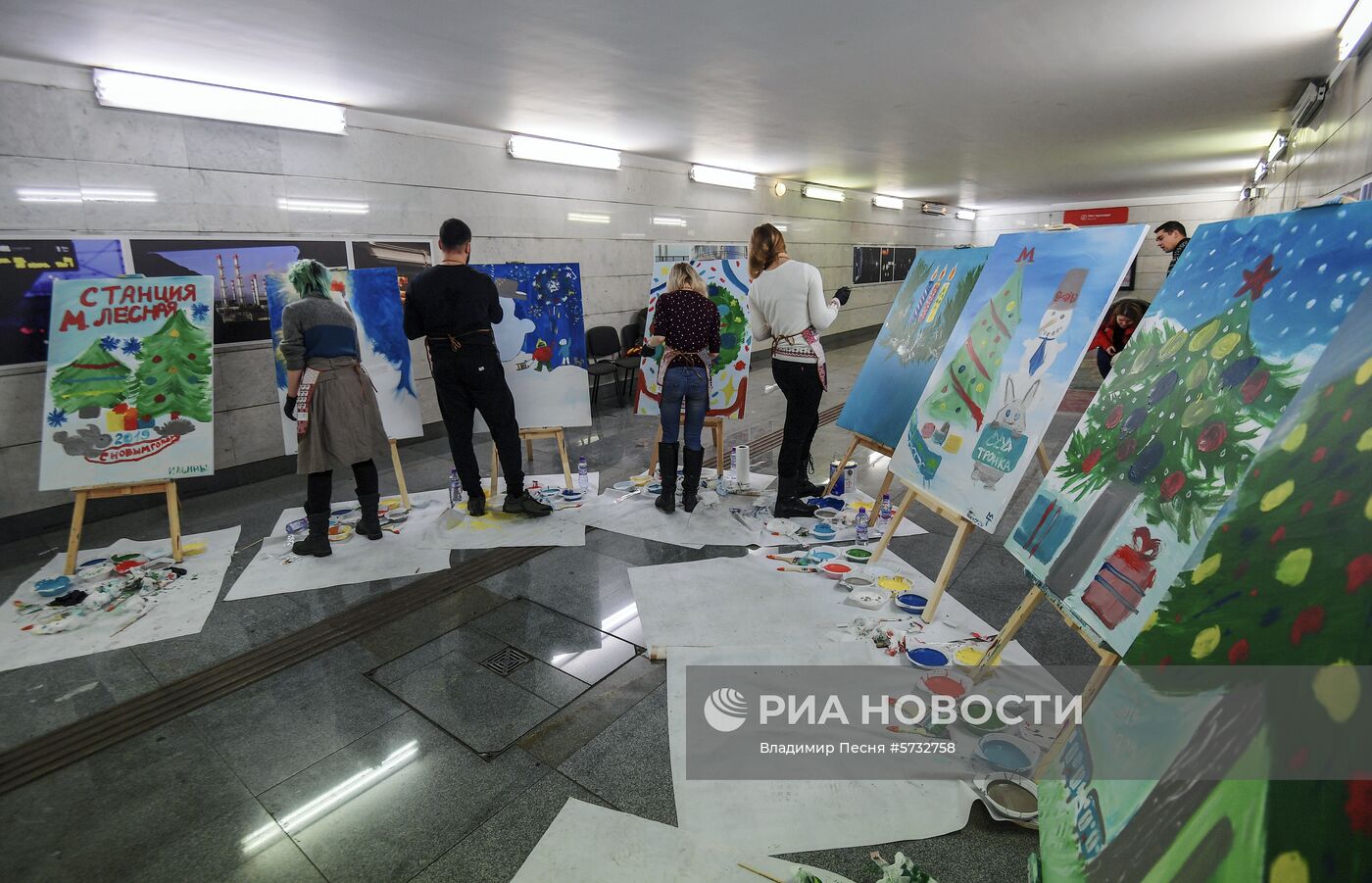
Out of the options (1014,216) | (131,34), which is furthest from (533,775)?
(1014,216)

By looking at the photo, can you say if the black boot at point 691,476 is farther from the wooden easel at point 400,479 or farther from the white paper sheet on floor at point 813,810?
the white paper sheet on floor at point 813,810

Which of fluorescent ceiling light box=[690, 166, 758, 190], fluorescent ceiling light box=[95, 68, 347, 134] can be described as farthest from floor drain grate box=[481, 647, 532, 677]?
fluorescent ceiling light box=[690, 166, 758, 190]

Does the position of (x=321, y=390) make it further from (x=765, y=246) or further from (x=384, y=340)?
(x=765, y=246)

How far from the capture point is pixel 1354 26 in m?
3.26

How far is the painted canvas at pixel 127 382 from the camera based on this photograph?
135 inches

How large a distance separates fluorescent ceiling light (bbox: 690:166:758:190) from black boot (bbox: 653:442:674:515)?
17.1 ft

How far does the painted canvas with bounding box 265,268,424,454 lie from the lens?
432cm

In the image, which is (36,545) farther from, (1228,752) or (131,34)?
(1228,752)

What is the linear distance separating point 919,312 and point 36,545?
522cm

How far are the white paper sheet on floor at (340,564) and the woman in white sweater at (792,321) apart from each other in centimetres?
208

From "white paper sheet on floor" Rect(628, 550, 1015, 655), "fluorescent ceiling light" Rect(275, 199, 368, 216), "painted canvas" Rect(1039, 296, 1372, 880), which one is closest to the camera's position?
"painted canvas" Rect(1039, 296, 1372, 880)

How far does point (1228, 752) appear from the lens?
82 cm

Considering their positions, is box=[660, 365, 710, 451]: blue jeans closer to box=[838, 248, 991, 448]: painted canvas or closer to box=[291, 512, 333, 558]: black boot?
box=[838, 248, 991, 448]: painted canvas

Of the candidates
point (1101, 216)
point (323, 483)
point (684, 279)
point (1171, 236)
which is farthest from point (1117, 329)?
point (1101, 216)
